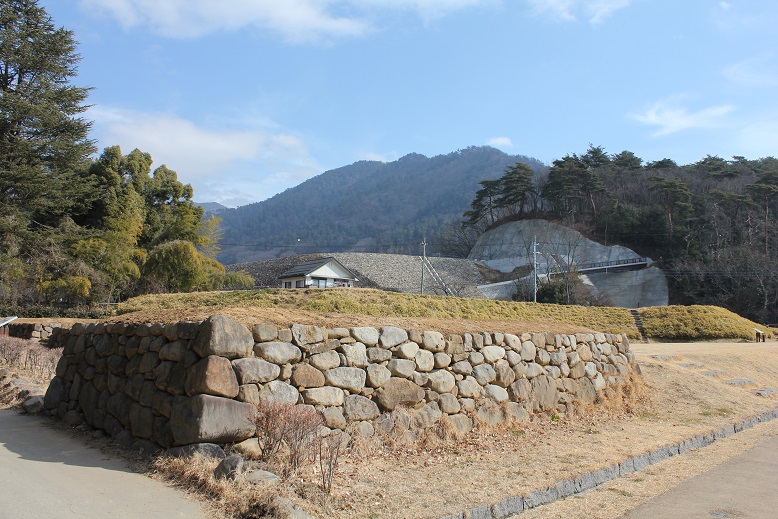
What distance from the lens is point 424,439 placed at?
710 centimetres

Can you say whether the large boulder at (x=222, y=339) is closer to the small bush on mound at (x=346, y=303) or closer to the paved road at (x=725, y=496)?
the paved road at (x=725, y=496)

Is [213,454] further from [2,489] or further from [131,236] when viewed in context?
[131,236]

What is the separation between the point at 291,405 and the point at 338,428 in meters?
0.86

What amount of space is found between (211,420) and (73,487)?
1.30m

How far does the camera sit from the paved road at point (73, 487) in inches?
177

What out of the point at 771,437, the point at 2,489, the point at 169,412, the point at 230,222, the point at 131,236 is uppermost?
the point at 230,222

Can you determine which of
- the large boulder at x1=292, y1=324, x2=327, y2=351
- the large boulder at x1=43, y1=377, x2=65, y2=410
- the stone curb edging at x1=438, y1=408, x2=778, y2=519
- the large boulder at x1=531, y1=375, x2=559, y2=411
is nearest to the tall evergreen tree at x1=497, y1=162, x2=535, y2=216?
the stone curb edging at x1=438, y1=408, x2=778, y2=519

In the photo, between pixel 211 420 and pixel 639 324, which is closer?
pixel 211 420

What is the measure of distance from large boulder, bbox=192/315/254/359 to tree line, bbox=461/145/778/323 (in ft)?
161

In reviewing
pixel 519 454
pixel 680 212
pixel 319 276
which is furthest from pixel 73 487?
pixel 680 212

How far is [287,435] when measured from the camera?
557 cm

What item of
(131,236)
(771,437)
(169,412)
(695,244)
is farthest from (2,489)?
(695,244)

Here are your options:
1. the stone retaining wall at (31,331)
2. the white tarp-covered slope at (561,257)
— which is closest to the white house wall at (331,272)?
the white tarp-covered slope at (561,257)

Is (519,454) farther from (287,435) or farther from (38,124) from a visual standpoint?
(38,124)
